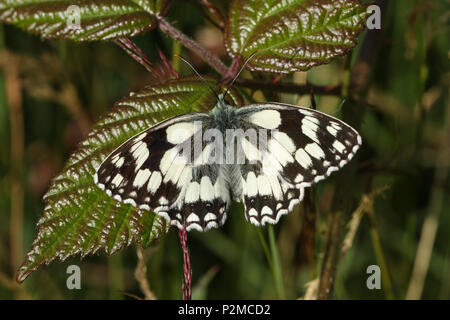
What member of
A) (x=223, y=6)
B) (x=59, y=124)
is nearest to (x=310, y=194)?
(x=223, y=6)

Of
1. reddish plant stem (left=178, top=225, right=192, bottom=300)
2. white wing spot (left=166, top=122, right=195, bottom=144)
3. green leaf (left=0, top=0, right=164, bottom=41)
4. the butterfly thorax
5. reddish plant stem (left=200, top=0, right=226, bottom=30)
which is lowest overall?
reddish plant stem (left=178, top=225, right=192, bottom=300)

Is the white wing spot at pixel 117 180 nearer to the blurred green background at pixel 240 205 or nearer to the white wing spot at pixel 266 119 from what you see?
the white wing spot at pixel 266 119

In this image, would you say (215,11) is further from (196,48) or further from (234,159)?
(234,159)

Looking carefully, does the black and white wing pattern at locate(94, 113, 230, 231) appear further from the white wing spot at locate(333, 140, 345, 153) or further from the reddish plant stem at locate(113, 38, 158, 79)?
the white wing spot at locate(333, 140, 345, 153)

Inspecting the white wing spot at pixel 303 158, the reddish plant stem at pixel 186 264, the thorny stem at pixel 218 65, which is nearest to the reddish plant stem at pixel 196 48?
the thorny stem at pixel 218 65

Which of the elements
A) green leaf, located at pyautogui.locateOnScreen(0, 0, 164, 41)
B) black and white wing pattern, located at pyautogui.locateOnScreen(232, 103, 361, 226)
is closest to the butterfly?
black and white wing pattern, located at pyautogui.locateOnScreen(232, 103, 361, 226)
